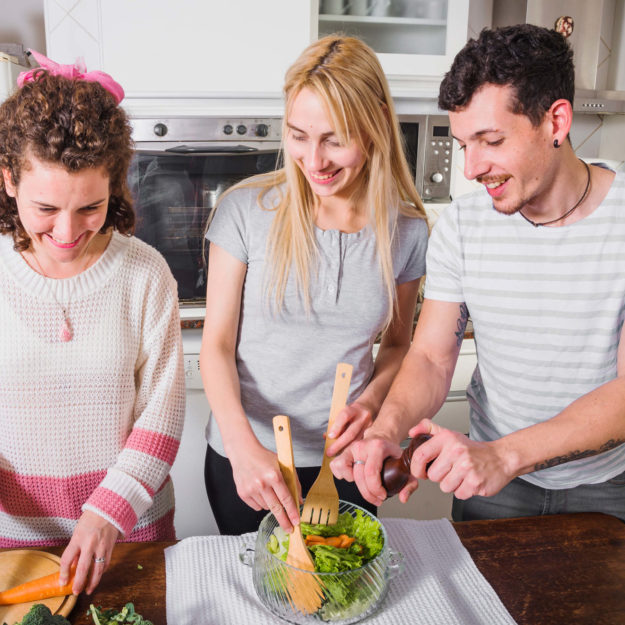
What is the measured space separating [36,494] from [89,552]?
0.30 metres

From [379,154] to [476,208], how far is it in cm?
21

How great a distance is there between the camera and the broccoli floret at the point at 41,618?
2.57ft

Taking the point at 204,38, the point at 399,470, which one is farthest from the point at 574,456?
the point at 204,38

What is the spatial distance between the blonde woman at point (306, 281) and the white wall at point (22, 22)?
1.49 m

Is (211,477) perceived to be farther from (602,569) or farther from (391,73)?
(391,73)

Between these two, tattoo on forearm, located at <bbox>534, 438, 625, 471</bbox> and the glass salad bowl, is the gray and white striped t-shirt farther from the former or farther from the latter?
the glass salad bowl

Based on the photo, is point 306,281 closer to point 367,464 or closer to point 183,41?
point 367,464

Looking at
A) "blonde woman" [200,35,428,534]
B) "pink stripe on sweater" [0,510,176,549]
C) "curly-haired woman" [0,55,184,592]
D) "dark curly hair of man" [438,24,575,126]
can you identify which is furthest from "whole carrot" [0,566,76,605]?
"dark curly hair of man" [438,24,575,126]

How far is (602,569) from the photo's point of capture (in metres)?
1.01

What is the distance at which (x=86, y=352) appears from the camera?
118 centimetres

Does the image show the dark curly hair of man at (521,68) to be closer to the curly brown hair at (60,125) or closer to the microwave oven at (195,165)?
the curly brown hair at (60,125)

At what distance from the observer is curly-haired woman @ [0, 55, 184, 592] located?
1.05 metres

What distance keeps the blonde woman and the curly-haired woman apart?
13 cm

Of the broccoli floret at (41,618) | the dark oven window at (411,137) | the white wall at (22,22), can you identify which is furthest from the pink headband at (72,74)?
the white wall at (22,22)
